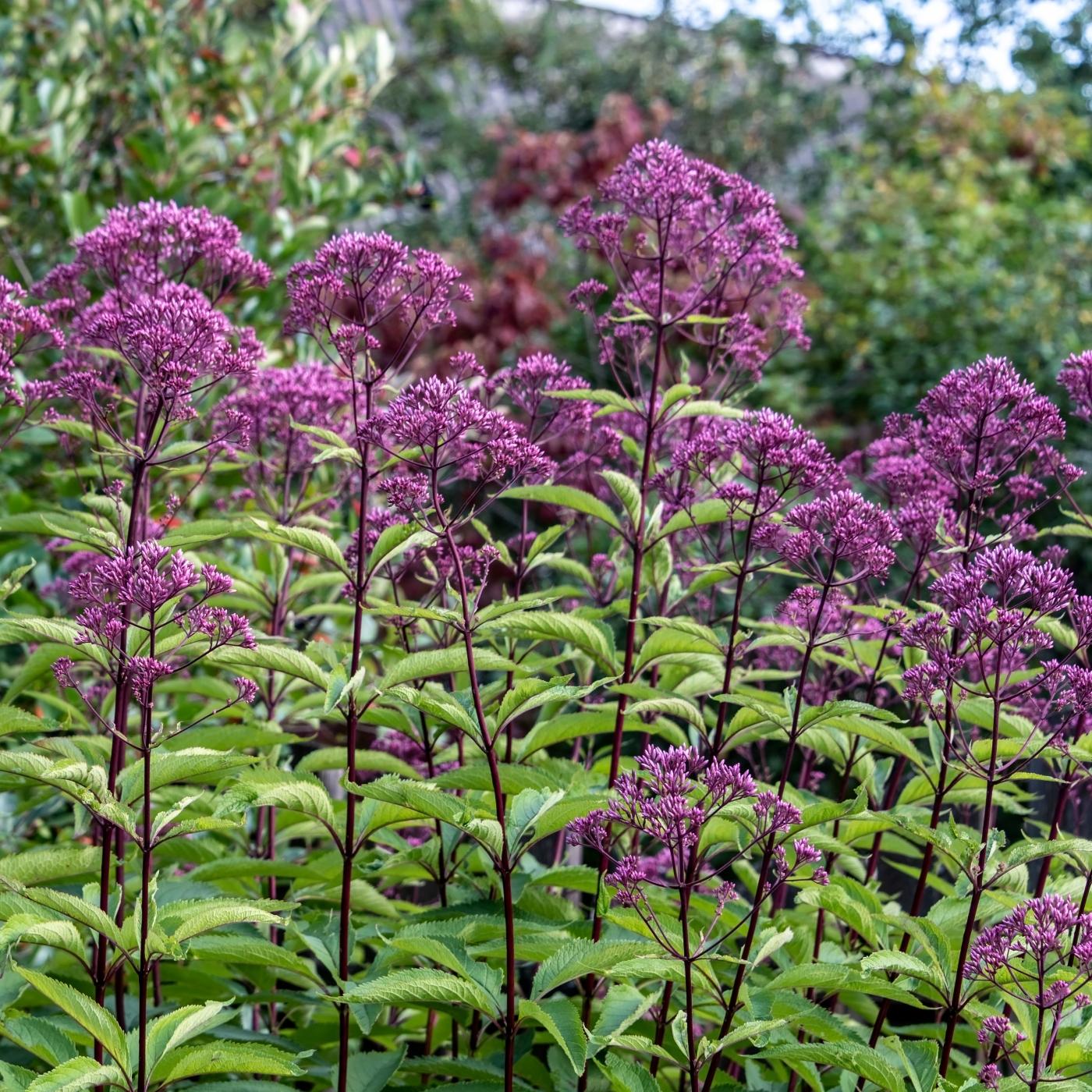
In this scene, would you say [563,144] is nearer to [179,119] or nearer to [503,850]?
[179,119]

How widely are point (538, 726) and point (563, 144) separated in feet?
34.8

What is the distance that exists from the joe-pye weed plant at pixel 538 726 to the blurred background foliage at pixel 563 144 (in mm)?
1932

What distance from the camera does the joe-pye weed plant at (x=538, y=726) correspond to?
1943 millimetres

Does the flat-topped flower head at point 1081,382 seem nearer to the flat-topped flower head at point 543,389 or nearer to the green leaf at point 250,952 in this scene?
the flat-topped flower head at point 543,389

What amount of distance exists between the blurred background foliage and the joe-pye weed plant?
1.93 m

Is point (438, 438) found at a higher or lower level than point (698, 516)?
higher

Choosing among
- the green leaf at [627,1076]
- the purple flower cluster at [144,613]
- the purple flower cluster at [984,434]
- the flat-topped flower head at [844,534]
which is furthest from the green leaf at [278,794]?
the purple flower cluster at [984,434]

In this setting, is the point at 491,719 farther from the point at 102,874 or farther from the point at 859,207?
the point at 859,207

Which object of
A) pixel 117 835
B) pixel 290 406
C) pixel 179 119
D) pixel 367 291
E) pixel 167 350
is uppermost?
pixel 179 119

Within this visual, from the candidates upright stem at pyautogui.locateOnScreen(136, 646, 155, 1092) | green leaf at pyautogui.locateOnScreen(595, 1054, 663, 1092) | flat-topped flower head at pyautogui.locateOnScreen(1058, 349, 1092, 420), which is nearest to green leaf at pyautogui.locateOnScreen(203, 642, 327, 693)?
upright stem at pyautogui.locateOnScreen(136, 646, 155, 1092)

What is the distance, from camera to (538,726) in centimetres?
241

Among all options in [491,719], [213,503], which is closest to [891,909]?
[491,719]

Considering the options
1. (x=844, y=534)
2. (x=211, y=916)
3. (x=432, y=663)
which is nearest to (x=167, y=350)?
(x=432, y=663)

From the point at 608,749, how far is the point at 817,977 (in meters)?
1.11
